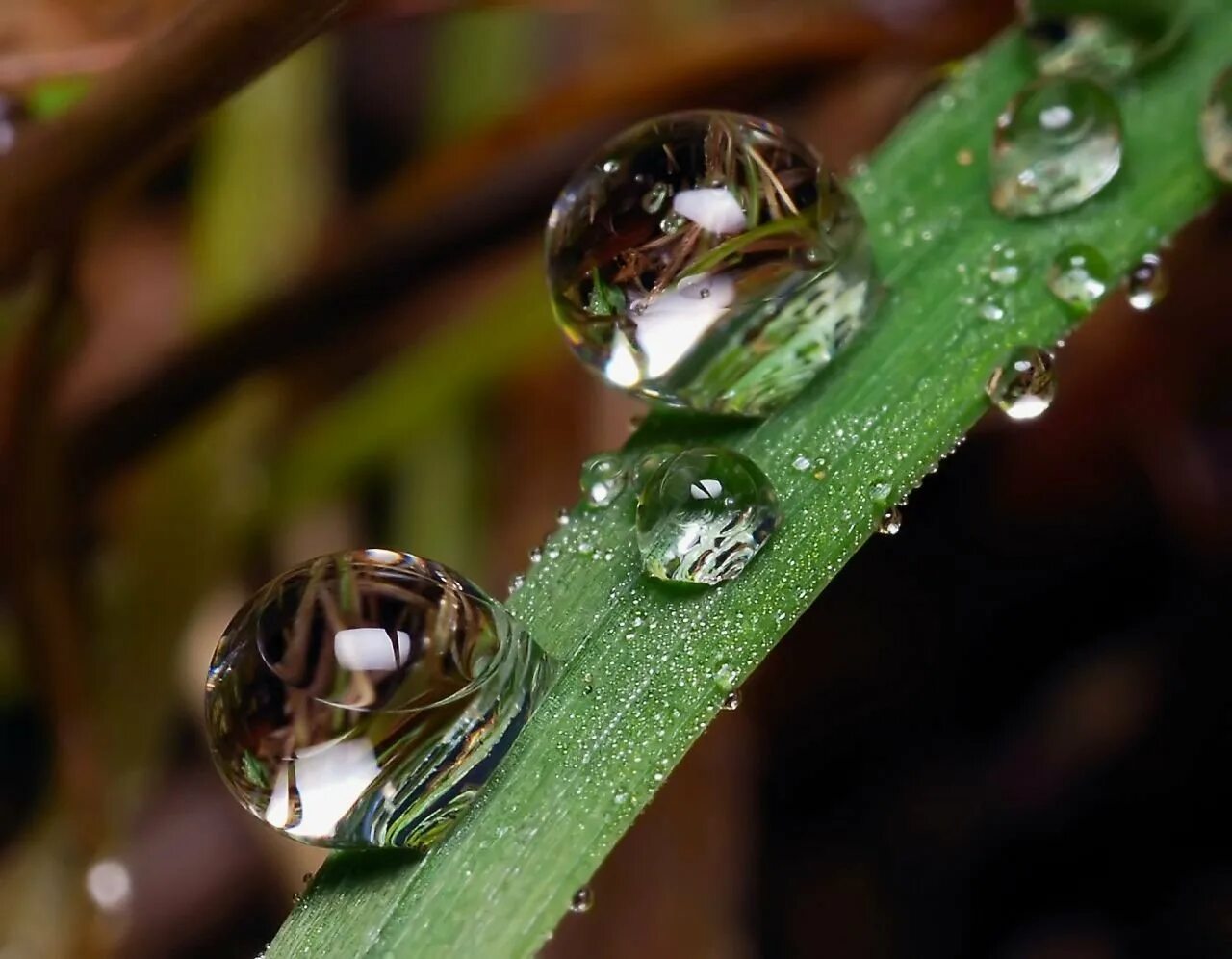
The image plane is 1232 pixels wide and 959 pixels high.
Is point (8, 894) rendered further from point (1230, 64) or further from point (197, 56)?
point (1230, 64)

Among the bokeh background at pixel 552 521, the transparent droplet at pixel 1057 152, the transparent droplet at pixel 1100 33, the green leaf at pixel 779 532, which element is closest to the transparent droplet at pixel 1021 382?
the green leaf at pixel 779 532

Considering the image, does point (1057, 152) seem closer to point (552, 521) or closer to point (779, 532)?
point (779, 532)

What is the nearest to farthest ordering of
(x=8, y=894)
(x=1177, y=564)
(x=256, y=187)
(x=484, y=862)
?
(x=484, y=862), (x=8, y=894), (x=1177, y=564), (x=256, y=187)

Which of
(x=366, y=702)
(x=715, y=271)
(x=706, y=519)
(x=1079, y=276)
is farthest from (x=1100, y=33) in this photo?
(x=366, y=702)

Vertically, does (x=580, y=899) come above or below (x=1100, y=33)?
below

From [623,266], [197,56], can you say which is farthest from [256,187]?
[623,266]

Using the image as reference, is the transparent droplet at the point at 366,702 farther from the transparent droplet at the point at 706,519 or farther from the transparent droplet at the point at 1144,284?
the transparent droplet at the point at 1144,284

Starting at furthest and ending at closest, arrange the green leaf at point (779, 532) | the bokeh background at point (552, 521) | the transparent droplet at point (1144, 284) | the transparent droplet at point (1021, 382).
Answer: the bokeh background at point (552, 521) < the transparent droplet at point (1144, 284) < the transparent droplet at point (1021, 382) < the green leaf at point (779, 532)
